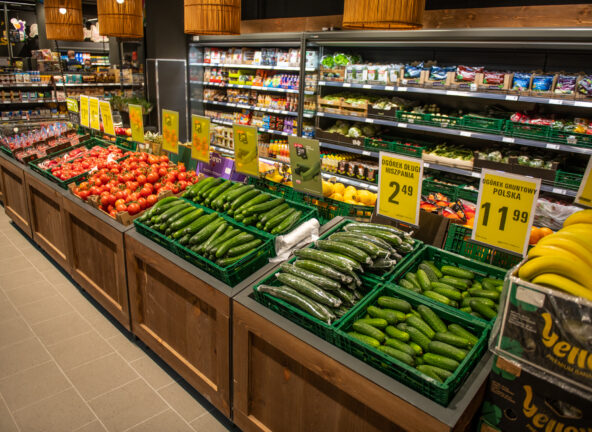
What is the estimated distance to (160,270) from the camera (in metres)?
2.59

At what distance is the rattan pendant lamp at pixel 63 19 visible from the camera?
15.0 feet

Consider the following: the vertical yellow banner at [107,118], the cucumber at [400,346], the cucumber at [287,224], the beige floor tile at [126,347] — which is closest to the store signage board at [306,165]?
the cucumber at [287,224]

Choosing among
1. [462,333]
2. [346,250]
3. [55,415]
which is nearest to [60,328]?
[55,415]

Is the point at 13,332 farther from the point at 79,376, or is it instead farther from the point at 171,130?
the point at 171,130

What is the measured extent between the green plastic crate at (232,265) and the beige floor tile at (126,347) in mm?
976

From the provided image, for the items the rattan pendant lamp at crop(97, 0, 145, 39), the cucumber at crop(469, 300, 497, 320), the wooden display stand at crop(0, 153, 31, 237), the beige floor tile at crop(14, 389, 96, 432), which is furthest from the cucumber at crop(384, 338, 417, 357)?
the wooden display stand at crop(0, 153, 31, 237)

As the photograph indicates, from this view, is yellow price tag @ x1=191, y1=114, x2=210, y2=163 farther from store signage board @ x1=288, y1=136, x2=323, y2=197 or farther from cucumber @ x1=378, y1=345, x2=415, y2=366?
cucumber @ x1=378, y1=345, x2=415, y2=366

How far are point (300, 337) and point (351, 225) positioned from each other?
30.9 inches

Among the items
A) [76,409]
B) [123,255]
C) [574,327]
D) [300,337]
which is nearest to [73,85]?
[123,255]

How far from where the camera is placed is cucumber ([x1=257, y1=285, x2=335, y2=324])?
5.76ft

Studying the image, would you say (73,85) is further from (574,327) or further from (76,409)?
(574,327)

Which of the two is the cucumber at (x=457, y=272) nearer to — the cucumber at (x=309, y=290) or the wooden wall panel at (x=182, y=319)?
the cucumber at (x=309, y=290)

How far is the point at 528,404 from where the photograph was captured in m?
1.36

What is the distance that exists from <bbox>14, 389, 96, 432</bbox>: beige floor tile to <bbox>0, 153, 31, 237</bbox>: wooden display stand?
Result: 260 cm
